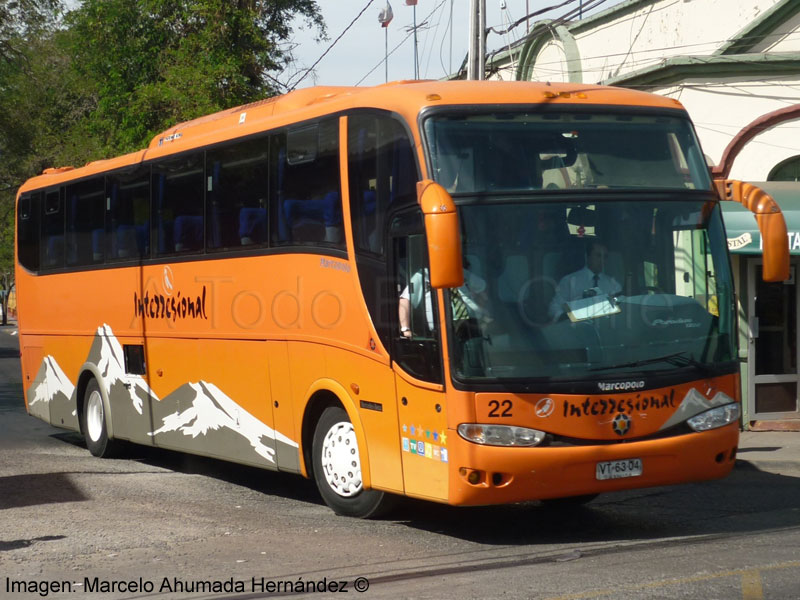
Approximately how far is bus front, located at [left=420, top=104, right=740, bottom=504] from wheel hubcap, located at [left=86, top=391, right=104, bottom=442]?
7.58 metres

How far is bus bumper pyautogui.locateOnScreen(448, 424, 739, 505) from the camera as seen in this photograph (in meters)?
8.16

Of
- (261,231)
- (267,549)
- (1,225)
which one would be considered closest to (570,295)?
(267,549)

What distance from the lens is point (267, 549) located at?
8.38 m

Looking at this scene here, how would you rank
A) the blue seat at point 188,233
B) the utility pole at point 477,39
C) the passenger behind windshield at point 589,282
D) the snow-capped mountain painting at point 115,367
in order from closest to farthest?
the passenger behind windshield at point 589,282
the blue seat at point 188,233
the snow-capped mountain painting at point 115,367
the utility pole at point 477,39

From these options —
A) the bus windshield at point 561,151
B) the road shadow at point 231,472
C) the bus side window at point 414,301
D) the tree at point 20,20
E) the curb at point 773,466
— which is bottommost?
the curb at point 773,466

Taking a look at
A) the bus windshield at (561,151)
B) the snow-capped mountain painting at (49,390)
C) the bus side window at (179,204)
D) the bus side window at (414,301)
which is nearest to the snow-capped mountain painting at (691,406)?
the bus windshield at (561,151)

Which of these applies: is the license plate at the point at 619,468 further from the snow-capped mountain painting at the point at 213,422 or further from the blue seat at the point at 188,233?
the blue seat at the point at 188,233

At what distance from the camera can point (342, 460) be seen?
971 centimetres

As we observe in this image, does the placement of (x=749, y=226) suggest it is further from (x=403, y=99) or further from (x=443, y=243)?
(x=443, y=243)

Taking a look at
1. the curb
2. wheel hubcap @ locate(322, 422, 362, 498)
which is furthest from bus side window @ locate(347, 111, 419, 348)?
the curb

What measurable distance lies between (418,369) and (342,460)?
148 cm

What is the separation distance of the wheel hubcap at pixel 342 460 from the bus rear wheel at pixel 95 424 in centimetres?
535

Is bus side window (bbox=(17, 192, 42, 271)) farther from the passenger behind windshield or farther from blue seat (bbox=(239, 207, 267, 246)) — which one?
the passenger behind windshield

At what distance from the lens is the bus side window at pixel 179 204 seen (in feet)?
39.6
